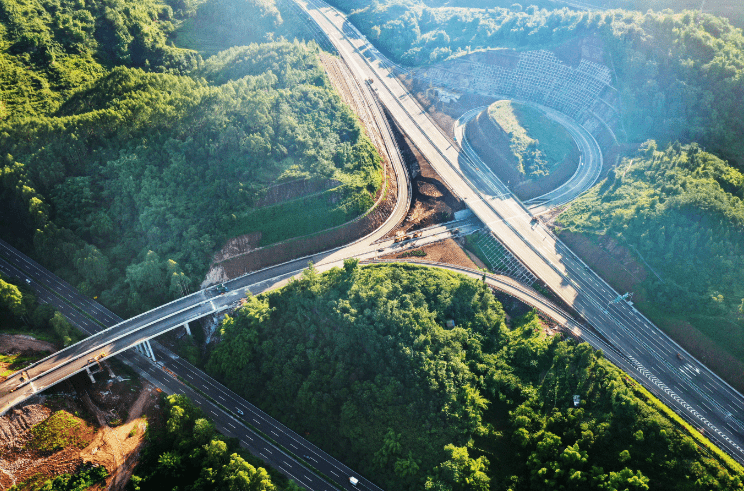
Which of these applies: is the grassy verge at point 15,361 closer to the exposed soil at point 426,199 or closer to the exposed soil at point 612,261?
the exposed soil at point 426,199

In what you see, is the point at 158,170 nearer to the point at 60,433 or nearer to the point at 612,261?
the point at 60,433

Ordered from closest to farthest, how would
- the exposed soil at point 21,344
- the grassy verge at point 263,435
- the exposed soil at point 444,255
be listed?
the grassy verge at point 263,435 → the exposed soil at point 21,344 → the exposed soil at point 444,255

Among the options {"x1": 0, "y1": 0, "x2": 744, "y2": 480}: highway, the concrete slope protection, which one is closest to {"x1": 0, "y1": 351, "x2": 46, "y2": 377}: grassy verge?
{"x1": 0, "y1": 0, "x2": 744, "y2": 480}: highway

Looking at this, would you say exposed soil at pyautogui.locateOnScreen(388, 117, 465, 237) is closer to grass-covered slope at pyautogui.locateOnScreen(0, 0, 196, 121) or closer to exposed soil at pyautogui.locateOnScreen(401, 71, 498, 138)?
exposed soil at pyautogui.locateOnScreen(401, 71, 498, 138)

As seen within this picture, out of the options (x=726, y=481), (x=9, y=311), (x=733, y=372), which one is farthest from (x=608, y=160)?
(x=9, y=311)

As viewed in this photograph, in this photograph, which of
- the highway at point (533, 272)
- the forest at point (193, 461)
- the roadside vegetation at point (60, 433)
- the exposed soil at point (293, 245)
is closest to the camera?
the forest at point (193, 461)

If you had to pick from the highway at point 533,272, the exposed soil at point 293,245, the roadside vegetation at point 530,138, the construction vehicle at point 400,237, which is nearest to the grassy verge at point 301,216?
the exposed soil at point 293,245
